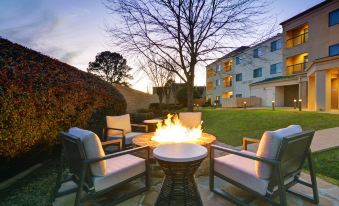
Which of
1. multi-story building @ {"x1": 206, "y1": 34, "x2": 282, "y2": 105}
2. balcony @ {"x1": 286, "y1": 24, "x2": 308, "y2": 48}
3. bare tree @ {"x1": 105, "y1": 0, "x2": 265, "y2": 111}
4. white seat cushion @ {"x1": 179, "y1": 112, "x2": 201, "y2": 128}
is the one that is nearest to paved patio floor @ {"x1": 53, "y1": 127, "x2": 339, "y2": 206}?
white seat cushion @ {"x1": 179, "y1": 112, "x2": 201, "y2": 128}

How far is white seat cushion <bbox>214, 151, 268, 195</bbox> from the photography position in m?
2.62

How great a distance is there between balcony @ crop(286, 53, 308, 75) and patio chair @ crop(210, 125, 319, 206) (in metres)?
19.4

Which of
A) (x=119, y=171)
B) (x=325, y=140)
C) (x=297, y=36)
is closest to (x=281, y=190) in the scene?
(x=119, y=171)

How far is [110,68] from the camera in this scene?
32.2 m

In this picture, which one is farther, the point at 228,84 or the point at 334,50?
the point at 228,84

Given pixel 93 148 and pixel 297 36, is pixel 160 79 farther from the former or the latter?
pixel 93 148

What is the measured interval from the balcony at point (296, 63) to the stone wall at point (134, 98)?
14.7 m

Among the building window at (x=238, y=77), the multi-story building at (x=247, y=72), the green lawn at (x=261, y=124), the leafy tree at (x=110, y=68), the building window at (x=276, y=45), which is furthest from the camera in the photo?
the leafy tree at (x=110, y=68)

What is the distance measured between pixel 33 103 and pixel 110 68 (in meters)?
29.9

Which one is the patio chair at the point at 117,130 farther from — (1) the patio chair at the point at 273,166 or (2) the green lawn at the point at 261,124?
(2) the green lawn at the point at 261,124

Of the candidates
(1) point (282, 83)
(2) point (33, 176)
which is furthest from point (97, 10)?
(1) point (282, 83)

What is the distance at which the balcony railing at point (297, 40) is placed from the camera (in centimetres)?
1819

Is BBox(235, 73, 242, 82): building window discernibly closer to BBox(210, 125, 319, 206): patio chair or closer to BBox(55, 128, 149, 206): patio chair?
BBox(210, 125, 319, 206): patio chair

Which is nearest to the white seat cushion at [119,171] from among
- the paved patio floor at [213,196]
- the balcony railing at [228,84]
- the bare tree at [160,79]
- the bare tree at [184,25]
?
the paved patio floor at [213,196]
